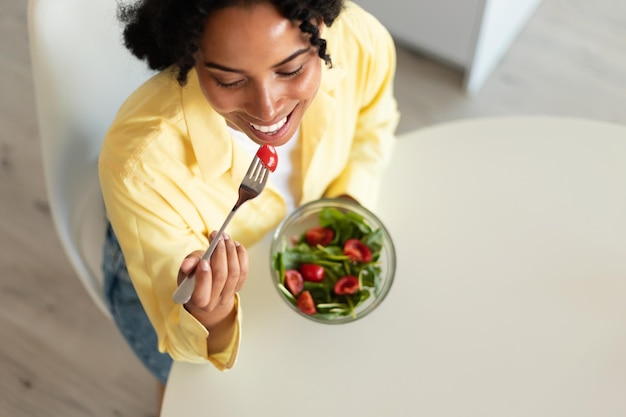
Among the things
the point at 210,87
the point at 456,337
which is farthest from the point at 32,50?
the point at 456,337

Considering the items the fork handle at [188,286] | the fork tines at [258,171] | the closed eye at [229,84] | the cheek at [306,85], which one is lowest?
the fork handle at [188,286]

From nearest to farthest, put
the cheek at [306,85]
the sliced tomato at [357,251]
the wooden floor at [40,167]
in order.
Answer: the cheek at [306,85], the sliced tomato at [357,251], the wooden floor at [40,167]

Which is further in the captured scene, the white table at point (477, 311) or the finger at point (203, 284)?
the white table at point (477, 311)

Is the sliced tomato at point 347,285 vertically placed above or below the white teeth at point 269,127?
below

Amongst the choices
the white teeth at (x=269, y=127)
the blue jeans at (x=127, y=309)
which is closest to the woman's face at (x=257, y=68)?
the white teeth at (x=269, y=127)

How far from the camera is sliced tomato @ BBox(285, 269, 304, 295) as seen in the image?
3.43 feet

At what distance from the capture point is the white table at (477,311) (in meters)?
1.02

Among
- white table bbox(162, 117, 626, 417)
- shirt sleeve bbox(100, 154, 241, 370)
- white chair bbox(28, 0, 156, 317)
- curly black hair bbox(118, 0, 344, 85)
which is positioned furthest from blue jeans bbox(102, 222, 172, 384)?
curly black hair bbox(118, 0, 344, 85)

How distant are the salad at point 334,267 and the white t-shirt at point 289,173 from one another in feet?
0.54

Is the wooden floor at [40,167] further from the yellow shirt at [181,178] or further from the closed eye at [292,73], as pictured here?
the closed eye at [292,73]

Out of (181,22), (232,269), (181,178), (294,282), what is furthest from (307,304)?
(181,22)

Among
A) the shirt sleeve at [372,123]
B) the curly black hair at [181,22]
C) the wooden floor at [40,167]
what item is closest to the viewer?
the curly black hair at [181,22]

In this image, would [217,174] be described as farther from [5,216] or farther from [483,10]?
[5,216]

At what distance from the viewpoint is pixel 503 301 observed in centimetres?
107
